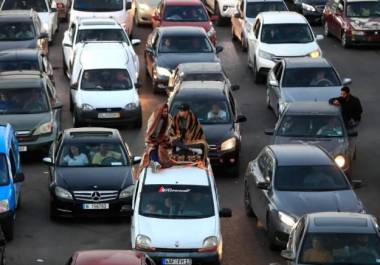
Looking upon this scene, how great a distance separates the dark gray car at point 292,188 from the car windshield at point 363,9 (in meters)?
19.8

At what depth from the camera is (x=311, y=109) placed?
3120cm

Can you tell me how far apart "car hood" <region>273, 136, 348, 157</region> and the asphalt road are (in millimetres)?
979

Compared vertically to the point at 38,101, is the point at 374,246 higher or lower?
higher

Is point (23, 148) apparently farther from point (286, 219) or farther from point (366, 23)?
point (366, 23)

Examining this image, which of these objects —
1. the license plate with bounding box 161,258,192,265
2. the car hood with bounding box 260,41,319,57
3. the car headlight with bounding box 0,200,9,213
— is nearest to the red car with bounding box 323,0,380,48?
Answer: the car hood with bounding box 260,41,319,57

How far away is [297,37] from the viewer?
139ft

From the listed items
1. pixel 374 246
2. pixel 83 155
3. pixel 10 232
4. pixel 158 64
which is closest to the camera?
pixel 374 246

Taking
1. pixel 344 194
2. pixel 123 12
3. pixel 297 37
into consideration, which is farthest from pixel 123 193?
pixel 123 12

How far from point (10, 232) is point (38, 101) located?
804cm

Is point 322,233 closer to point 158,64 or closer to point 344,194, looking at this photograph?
point 344,194

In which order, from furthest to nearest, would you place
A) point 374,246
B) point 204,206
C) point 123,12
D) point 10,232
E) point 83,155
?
point 123,12 < point 83,155 < point 10,232 < point 204,206 < point 374,246

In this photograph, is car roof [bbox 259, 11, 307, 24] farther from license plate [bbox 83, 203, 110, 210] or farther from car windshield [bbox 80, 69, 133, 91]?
license plate [bbox 83, 203, 110, 210]

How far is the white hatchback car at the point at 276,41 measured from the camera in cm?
4116

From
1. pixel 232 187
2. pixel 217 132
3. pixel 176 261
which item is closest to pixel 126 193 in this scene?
pixel 232 187
